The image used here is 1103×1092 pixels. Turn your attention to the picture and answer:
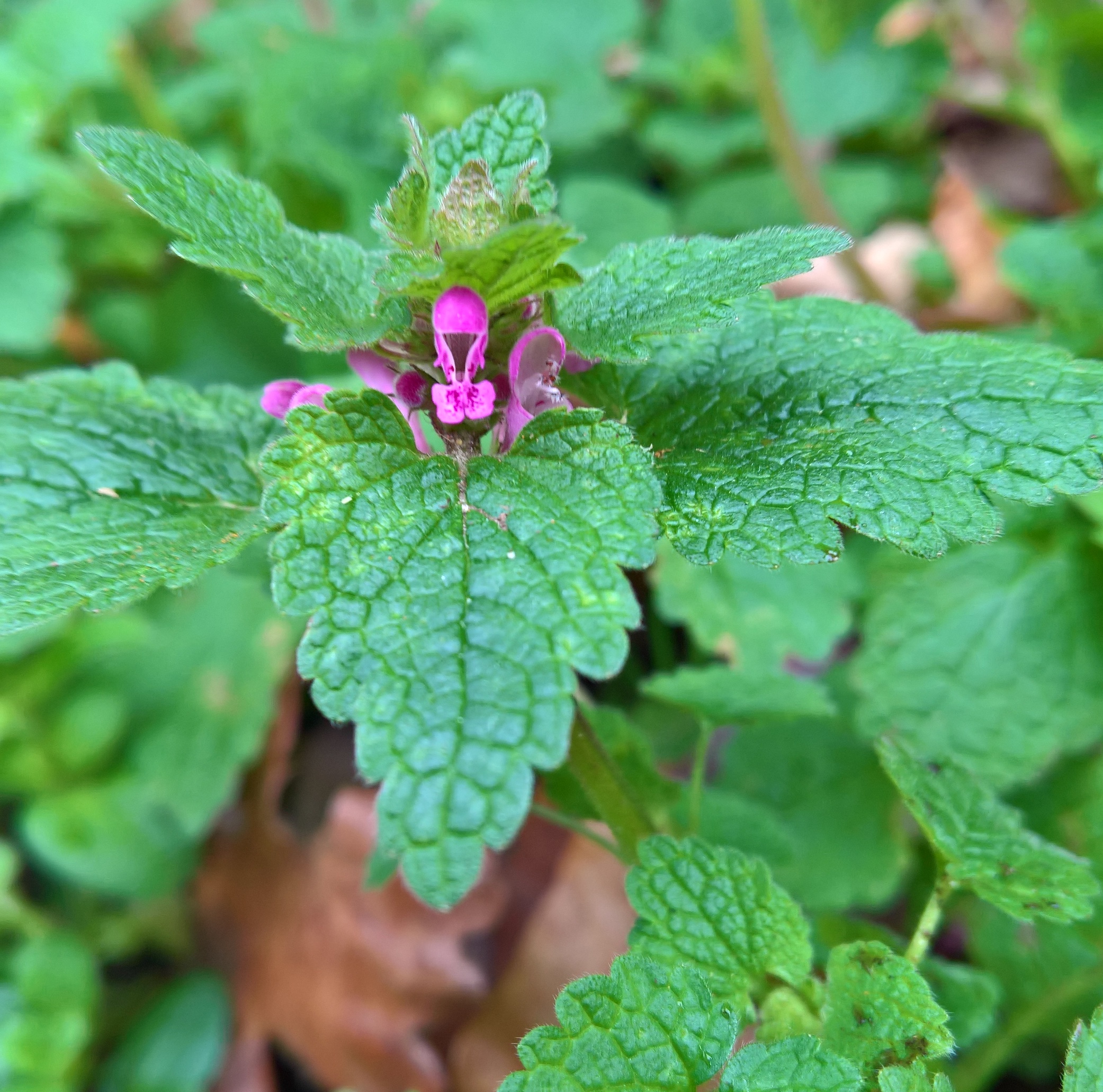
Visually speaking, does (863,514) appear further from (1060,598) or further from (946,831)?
(1060,598)

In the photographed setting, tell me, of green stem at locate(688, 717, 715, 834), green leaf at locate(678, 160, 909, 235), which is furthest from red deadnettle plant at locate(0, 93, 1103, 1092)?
green leaf at locate(678, 160, 909, 235)

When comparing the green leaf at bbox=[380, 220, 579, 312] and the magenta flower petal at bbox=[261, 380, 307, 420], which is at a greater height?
the green leaf at bbox=[380, 220, 579, 312]

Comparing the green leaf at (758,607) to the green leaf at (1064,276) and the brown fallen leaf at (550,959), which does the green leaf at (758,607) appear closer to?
the brown fallen leaf at (550,959)

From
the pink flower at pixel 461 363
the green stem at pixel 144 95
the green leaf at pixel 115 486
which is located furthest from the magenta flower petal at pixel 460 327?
the green stem at pixel 144 95

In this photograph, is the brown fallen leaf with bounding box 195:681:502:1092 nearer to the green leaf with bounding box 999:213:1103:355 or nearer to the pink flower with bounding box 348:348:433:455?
the pink flower with bounding box 348:348:433:455

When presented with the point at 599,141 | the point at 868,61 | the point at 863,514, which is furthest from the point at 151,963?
the point at 868,61

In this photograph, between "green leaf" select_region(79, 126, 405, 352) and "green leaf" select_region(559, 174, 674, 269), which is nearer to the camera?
"green leaf" select_region(79, 126, 405, 352)
